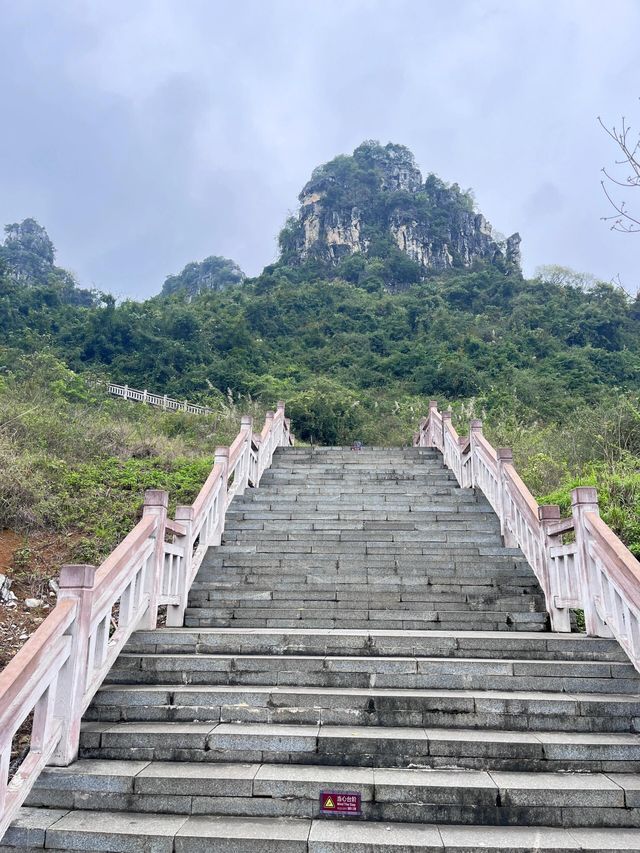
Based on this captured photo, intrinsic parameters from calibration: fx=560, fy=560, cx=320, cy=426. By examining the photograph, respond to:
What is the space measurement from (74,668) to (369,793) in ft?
6.43

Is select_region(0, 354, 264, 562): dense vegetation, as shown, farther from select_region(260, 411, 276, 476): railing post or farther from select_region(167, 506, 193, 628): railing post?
select_region(167, 506, 193, 628): railing post

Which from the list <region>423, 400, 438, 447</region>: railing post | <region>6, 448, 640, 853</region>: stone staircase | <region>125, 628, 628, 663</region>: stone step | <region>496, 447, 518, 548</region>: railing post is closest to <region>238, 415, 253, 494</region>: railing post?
<region>6, 448, 640, 853</region>: stone staircase

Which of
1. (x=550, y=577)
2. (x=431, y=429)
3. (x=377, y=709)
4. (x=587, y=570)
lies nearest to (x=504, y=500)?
(x=550, y=577)

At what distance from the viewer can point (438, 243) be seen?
66.9 metres

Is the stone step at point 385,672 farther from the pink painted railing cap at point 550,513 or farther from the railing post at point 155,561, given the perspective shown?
the pink painted railing cap at point 550,513

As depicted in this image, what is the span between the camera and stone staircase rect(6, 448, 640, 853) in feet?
9.85

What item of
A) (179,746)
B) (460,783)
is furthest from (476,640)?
(179,746)

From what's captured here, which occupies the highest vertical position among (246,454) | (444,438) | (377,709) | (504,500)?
(444,438)

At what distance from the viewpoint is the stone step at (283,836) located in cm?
280

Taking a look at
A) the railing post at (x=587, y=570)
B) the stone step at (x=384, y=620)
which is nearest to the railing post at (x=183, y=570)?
the stone step at (x=384, y=620)

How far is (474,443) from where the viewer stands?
8844mm

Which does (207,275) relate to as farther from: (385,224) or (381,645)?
(381,645)

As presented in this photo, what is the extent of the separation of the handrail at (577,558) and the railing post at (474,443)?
985 mm

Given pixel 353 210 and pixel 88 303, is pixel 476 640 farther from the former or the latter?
pixel 353 210
